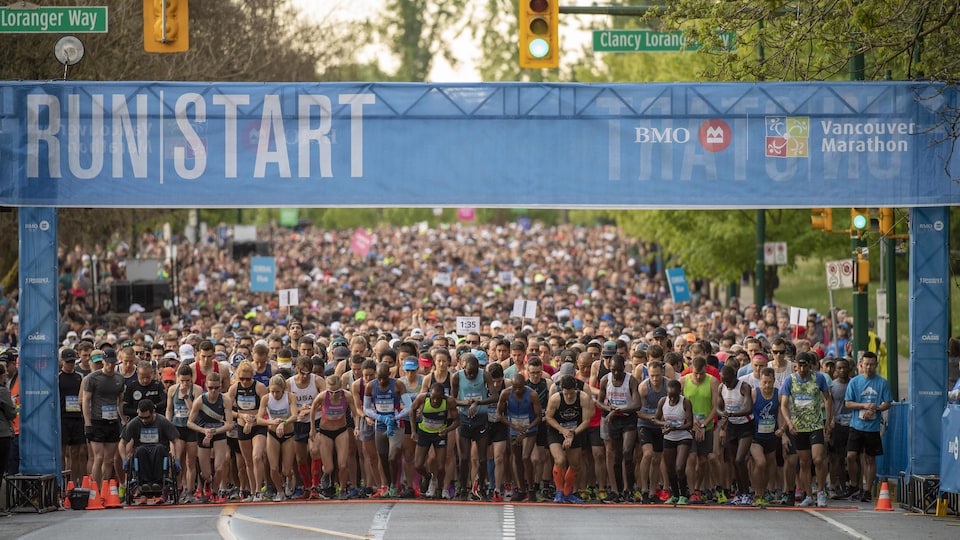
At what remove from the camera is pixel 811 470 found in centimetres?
1730

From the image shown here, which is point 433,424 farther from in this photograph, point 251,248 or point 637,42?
point 251,248

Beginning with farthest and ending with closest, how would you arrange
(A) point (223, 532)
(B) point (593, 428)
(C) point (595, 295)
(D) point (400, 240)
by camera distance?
(D) point (400, 240)
(C) point (595, 295)
(B) point (593, 428)
(A) point (223, 532)

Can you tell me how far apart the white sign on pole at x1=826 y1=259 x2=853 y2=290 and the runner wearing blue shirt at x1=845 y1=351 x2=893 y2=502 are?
5359mm

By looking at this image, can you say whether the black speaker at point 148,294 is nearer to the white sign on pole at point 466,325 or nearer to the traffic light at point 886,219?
the white sign on pole at point 466,325

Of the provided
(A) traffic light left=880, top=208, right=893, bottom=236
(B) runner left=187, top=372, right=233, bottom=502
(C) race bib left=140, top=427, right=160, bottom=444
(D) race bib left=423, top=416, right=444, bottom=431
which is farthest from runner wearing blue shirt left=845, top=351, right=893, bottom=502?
(C) race bib left=140, top=427, right=160, bottom=444

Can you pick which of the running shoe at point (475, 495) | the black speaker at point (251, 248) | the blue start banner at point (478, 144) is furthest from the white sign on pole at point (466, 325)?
the black speaker at point (251, 248)

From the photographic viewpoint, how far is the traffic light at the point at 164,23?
15938 mm

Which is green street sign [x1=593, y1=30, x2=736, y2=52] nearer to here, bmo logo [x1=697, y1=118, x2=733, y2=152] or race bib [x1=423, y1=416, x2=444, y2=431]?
bmo logo [x1=697, y1=118, x2=733, y2=152]

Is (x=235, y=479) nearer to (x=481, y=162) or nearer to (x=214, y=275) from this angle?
(x=481, y=162)

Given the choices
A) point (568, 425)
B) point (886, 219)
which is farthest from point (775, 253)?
point (568, 425)

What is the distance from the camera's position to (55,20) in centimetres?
1698

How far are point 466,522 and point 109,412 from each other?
4.94m

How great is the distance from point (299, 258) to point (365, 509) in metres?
43.7

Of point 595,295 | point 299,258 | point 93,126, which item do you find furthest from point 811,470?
point 299,258
